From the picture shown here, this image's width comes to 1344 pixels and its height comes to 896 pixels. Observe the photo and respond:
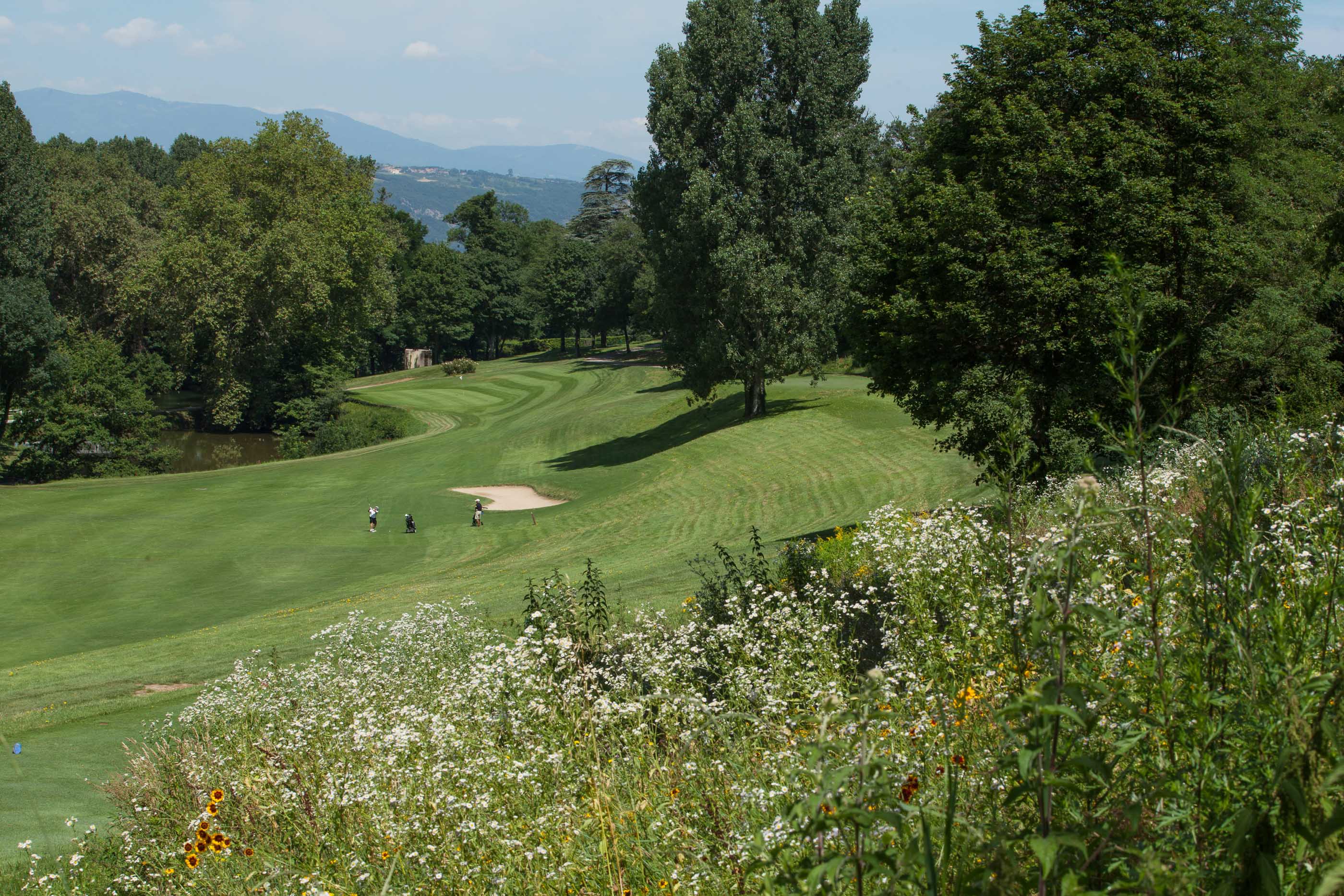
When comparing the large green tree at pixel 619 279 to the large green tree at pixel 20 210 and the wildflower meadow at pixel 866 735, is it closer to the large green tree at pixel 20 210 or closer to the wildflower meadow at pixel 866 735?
the large green tree at pixel 20 210

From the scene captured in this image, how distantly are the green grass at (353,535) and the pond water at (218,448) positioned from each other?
9963 mm

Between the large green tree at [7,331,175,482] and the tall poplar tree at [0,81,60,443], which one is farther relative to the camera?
the large green tree at [7,331,175,482]

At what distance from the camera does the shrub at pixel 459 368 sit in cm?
8112

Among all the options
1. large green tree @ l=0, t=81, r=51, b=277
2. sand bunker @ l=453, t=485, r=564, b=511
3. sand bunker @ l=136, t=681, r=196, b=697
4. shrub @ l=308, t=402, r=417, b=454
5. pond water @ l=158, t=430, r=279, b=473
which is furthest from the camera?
shrub @ l=308, t=402, r=417, b=454

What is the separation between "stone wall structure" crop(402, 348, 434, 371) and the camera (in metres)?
94.2

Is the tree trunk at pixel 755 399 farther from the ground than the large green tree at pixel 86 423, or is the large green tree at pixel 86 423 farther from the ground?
the tree trunk at pixel 755 399

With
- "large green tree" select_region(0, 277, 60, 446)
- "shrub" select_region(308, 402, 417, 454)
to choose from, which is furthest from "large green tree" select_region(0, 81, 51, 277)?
"shrub" select_region(308, 402, 417, 454)

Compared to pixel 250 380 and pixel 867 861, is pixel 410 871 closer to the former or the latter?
pixel 867 861

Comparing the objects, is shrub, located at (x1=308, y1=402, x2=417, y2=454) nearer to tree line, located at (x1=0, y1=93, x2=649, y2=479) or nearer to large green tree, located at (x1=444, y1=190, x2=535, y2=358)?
tree line, located at (x1=0, y1=93, x2=649, y2=479)

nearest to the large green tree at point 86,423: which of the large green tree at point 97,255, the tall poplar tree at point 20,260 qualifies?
the tall poplar tree at point 20,260

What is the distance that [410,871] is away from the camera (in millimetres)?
4688

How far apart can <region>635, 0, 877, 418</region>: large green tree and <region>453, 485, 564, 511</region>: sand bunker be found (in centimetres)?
806

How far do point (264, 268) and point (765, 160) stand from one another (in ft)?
111

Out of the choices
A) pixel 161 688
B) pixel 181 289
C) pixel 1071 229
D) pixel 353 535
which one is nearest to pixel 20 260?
pixel 181 289
